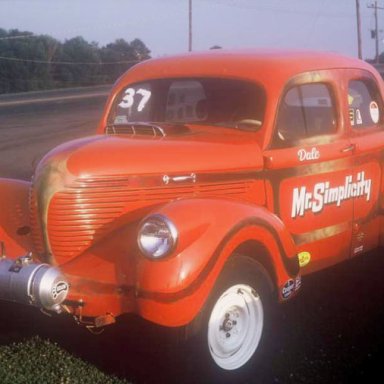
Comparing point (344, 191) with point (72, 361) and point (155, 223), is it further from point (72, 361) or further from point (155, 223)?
point (72, 361)

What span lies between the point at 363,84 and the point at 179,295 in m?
2.70

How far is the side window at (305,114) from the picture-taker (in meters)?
4.65

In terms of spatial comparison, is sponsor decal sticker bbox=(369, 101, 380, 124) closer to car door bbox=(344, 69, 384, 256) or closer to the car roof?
car door bbox=(344, 69, 384, 256)

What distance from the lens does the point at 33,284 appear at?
11.5 ft

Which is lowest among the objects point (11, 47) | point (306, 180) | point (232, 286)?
point (232, 286)

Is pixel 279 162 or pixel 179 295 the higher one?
pixel 279 162

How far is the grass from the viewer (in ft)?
12.7

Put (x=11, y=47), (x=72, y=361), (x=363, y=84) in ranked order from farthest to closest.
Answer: (x=11, y=47) → (x=363, y=84) → (x=72, y=361)

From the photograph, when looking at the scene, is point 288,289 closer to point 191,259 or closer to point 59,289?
point 191,259

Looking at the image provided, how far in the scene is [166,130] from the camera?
15.0ft

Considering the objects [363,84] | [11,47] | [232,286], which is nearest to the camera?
[232,286]

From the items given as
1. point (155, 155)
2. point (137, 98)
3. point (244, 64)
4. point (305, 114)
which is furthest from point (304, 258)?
point (137, 98)

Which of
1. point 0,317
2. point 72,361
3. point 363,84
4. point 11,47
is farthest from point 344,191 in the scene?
point 11,47

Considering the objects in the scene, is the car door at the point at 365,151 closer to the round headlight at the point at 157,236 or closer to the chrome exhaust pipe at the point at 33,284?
the round headlight at the point at 157,236
